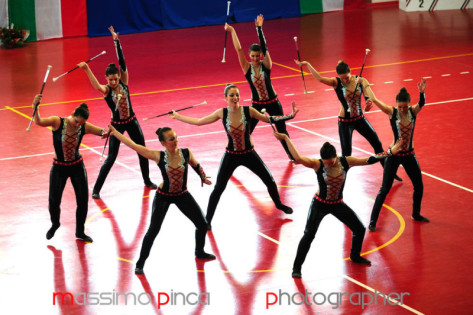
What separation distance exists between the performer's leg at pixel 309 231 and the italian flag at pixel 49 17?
65.0 ft

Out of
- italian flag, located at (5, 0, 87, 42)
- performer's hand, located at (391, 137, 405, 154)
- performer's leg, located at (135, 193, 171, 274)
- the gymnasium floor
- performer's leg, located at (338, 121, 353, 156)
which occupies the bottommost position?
the gymnasium floor

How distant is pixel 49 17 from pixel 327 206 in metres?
20.2

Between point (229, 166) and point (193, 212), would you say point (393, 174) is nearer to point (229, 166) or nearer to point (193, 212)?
point (229, 166)

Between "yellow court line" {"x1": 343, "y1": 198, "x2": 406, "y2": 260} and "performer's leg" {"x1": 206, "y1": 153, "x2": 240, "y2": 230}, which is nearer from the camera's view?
"yellow court line" {"x1": 343, "y1": 198, "x2": 406, "y2": 260}

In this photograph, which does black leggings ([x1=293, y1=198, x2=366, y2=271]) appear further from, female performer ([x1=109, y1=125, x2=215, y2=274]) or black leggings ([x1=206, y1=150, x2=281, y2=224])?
black leggings ([x1=206, y1=150, x2=281, y2=224])

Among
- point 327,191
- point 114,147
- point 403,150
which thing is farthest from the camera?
point 114,147

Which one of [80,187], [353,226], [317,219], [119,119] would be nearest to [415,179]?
[353,226]

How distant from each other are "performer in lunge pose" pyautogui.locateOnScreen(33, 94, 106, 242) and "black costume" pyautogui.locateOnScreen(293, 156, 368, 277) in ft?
9.73

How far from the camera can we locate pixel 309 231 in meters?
9.10

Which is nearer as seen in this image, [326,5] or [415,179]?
[415,179]

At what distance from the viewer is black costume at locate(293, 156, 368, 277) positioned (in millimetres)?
8992

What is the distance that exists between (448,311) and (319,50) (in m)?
16.1

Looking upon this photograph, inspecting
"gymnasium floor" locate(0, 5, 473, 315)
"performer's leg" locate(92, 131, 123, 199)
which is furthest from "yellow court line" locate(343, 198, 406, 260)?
"performer's leg" locate(92, 131, 123, 199)

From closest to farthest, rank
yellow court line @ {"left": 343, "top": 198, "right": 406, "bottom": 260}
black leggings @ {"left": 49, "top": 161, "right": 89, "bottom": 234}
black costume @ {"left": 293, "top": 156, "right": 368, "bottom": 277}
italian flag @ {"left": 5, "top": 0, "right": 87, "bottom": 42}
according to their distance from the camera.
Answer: black costume @ {"left": 293, "top": 156, "right": 368, "bottom": 277} < yellow court line @ {"left": 343, "top": 198, "right": 406, "bottom": 260} < black leggings @ {"left": 49, "top": 161, "right": 89, "bottom": 234} < italian flag @ {"left": 5, "top": 0, "right": 87, "bottom": 42}
